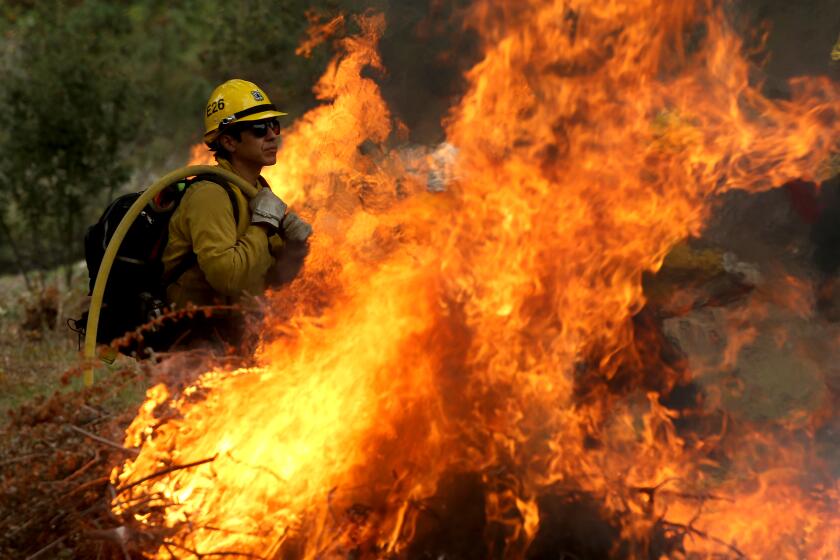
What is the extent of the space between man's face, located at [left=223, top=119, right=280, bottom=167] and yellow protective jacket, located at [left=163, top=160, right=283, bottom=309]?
11 centimetres

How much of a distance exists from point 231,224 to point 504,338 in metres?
1.65

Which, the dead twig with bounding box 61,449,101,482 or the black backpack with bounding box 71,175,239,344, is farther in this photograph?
the black backpack with bounding box 71,175,239,344

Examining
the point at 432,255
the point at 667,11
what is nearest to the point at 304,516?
the point at 432,255

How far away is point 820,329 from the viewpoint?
666 cm

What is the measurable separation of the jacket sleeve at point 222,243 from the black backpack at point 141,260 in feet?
0.41

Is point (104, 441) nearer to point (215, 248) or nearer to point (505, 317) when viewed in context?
point (215, 248)

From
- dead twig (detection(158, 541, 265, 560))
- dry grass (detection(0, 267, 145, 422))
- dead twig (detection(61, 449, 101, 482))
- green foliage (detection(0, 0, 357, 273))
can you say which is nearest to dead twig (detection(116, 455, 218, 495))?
dead twig (detection(61, 449, 101, 482))

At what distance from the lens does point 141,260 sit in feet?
15.2

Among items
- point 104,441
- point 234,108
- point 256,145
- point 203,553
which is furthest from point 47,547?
point 234,108

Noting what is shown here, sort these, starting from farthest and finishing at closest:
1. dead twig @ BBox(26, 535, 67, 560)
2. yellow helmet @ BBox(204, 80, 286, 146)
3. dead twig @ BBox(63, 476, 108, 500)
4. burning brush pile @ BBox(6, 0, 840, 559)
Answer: yellow helmet @ BBox(204, 80, 286, 146) < burning brush pile @ BBox(6, 0, 840, 559) < dead twig @ BBox(63, 476, 108, 500) < dead twig @ BBox(26, 535, 67, 560)

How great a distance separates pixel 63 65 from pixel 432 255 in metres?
8.00

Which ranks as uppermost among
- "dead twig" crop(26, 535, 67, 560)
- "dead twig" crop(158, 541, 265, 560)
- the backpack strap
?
the backpack strap

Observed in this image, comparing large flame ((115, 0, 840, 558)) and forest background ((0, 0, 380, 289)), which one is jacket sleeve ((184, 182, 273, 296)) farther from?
forest background ((0, 0, 380, 289))

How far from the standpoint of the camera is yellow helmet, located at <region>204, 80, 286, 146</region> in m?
4.78
